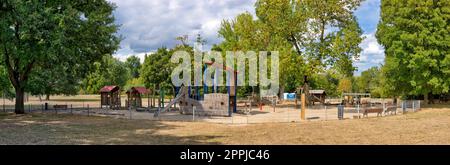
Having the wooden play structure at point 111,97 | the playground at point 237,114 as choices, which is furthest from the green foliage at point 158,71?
the wooden play structure at point 111,97

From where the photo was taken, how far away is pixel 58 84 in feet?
209

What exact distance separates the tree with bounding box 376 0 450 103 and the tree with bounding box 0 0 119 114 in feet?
95.6

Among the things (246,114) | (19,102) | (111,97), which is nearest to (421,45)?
(246,114)

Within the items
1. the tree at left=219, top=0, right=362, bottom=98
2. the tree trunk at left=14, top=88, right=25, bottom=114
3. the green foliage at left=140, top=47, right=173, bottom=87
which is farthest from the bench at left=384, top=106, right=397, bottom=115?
the green foliage at left=140, top=47, right=173, bottom=87

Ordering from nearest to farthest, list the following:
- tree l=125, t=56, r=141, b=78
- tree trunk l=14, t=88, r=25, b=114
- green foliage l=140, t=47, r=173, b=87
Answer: tree trunk l=14, t=88, r=25, b=114 → green foliage l=140, t=47, r=173, b=87 → tree l=125, t=56, r=141, b=78

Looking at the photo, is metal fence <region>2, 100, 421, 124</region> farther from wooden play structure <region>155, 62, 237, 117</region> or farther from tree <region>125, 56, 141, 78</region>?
tree <region>125, 56, 141, 78</region>

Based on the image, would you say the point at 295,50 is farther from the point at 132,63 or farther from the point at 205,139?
the point at 132,63

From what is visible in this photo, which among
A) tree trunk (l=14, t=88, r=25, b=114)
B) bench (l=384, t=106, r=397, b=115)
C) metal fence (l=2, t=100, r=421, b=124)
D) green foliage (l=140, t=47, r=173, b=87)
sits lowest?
metal fence (l=2, t=100, r=421, b=124)

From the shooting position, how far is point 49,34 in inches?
1016

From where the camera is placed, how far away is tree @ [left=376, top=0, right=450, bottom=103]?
39.2 m

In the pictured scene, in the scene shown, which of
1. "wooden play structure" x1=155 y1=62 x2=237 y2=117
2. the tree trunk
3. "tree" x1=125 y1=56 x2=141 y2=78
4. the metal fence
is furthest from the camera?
"tree" x1=125 y1=56 x2=141 y2=78

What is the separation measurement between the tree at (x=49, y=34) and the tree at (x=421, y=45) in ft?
95.6
